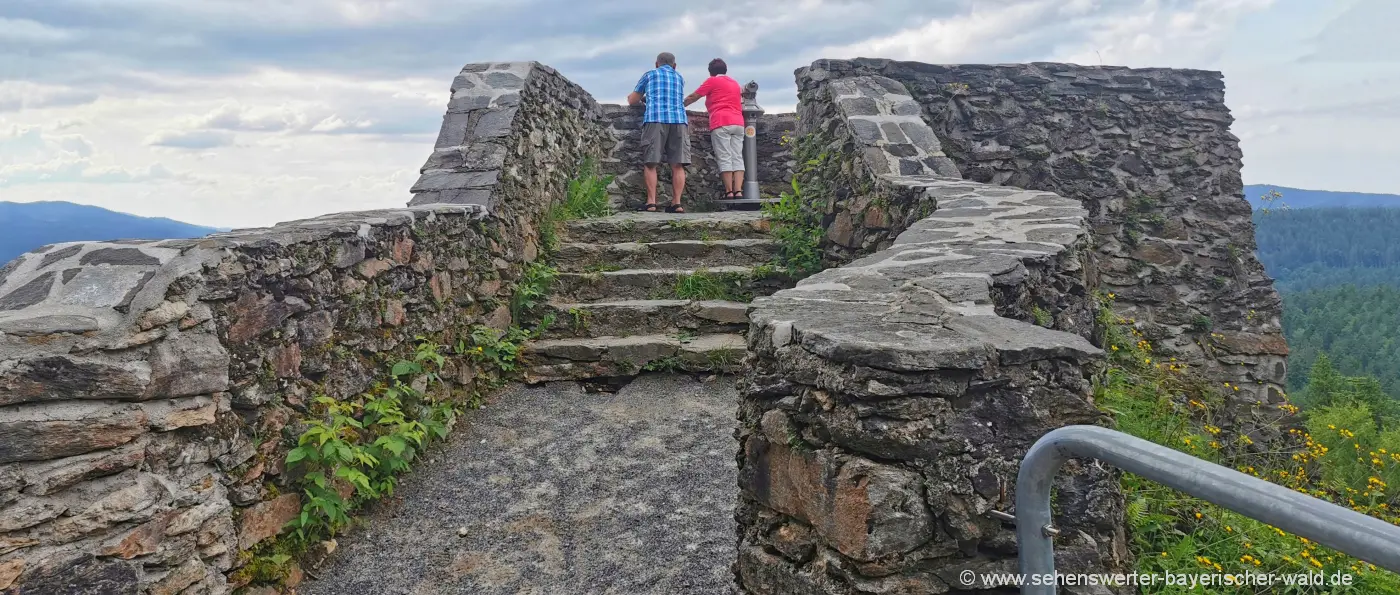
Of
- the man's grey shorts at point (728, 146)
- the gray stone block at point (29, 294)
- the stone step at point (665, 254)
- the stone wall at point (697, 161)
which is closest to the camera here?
the gray stone block at point (29, 294)

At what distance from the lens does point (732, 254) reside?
20.0 feet

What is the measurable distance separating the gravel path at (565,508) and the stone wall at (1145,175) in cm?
464

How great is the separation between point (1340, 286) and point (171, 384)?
34.3 m

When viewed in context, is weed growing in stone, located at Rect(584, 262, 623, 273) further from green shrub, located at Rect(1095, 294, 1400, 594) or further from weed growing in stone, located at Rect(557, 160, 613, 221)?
green shrub, located at Rect(1095, 294, 1400, 594)

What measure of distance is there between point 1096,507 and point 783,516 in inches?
30.2

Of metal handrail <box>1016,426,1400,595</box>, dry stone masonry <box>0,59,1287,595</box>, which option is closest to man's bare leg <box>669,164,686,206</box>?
dry stone masonry <box>0,59,1287,595</box>

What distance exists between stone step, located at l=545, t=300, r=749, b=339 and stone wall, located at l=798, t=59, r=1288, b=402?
11.9 ft

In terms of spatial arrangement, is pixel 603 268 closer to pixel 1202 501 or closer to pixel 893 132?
pixel 893 132

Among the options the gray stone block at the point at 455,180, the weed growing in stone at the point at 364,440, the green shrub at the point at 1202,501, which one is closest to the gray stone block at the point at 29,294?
the weed growing in stone at the point at 364,440

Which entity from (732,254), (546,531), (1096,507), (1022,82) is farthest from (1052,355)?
(1022,82)

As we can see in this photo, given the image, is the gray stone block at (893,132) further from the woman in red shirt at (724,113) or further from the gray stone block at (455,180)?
the gray stone block at (455,180)

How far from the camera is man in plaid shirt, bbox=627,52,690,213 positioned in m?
7.55

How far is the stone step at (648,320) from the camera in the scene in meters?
5.39

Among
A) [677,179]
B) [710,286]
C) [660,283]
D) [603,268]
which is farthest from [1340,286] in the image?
[603,268]
